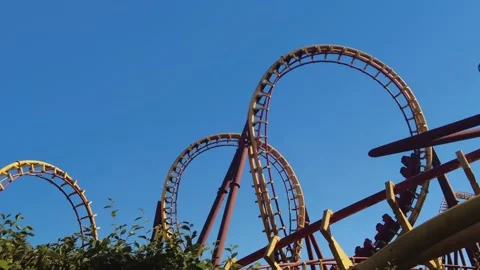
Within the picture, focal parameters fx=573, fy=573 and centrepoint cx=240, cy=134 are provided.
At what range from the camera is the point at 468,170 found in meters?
9.22

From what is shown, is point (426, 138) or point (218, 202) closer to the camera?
point (426, 138)

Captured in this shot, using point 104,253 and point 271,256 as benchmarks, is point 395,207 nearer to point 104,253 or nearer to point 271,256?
point 271,256

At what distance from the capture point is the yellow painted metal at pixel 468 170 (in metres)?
9.16

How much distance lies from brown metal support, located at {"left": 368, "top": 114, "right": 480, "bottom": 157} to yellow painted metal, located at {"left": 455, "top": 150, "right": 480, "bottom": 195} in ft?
4.23

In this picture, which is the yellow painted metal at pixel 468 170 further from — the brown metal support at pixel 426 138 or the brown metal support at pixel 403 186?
the brown metal support at pixel 426 138

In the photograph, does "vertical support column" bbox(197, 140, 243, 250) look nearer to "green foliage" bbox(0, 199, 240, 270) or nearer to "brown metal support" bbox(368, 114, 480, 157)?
"brown metal support" bbox(368, 114, 480, 157)

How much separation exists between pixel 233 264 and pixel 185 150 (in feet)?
50.6

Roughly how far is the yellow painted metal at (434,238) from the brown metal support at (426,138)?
223 centimetres

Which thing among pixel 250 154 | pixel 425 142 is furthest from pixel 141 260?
pixel 250 154

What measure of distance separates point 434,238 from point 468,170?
1.58 meters

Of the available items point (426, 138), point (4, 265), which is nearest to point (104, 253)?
point (4, 265)

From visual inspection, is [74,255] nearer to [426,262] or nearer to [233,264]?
[233,264]

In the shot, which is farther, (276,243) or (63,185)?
(63,185)

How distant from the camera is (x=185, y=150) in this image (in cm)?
1927
